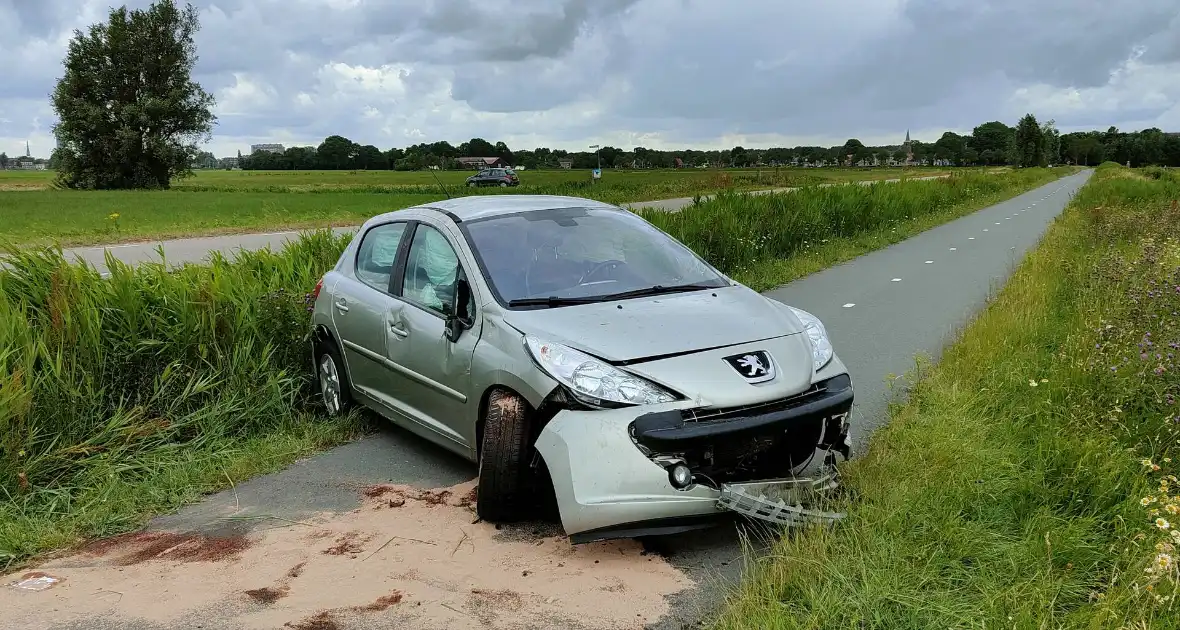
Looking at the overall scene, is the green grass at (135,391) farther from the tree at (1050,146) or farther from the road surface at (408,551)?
the tree at (1050,146)

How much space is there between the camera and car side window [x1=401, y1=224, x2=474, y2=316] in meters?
4.91

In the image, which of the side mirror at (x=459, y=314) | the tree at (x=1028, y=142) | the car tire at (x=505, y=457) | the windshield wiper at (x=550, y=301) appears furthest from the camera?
the tree at (x=1028, y=142)

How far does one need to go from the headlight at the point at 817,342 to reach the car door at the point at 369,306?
236 centimetres

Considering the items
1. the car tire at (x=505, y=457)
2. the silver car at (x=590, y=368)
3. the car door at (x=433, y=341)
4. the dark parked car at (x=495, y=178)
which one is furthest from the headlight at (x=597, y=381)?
the dark parked car at (x=495, y=178)

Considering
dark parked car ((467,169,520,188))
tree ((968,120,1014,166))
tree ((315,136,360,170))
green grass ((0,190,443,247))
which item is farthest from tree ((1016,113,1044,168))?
green grass ((0,190,443,247))

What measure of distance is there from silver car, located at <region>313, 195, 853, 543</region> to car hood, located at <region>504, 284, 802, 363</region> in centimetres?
1

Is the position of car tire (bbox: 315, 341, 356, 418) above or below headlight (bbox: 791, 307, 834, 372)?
below

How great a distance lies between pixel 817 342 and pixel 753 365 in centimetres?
78

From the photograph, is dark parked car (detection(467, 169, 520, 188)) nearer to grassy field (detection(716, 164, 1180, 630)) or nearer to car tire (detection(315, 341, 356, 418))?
car tire (detection(315, 341, 356, 418))

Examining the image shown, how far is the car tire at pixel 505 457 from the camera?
4.05m

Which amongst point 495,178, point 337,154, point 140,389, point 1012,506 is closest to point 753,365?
point 1012,506

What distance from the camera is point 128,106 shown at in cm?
6047

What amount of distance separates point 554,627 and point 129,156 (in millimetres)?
66596

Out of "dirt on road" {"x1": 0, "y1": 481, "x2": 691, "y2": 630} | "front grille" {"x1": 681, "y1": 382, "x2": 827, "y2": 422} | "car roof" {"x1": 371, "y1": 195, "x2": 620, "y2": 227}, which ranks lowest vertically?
"dirt on road" {"x1": 0, "y1": 481, "x2": 691, "y2": 630}
